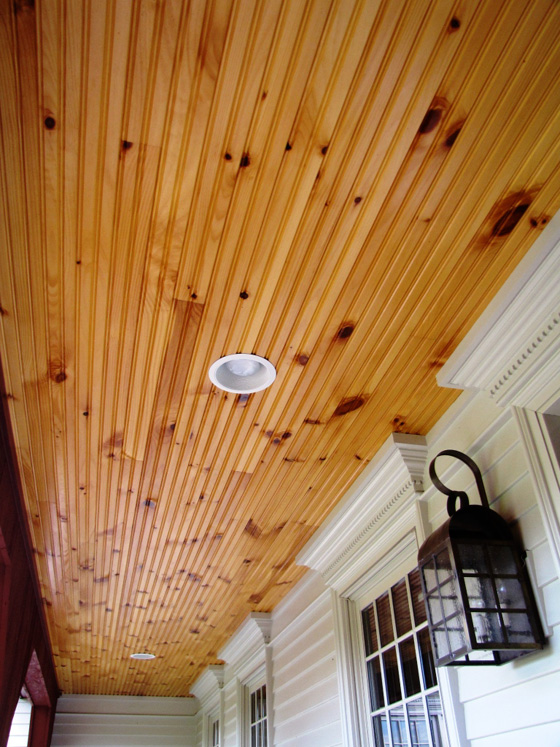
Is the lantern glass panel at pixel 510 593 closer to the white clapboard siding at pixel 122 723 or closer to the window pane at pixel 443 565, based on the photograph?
the window pane at pixel 443 565

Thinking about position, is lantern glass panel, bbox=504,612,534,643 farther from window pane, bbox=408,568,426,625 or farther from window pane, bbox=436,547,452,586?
window pane, bbox=408,568,426,625

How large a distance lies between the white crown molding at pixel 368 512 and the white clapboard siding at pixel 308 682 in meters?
0.41

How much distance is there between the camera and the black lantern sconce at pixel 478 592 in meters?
1.90

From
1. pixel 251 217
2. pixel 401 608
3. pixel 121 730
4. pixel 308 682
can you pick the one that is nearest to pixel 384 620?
pixel 401 608

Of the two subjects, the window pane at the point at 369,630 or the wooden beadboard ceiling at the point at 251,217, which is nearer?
the wooden beadboard ceiling at the point at 251,217

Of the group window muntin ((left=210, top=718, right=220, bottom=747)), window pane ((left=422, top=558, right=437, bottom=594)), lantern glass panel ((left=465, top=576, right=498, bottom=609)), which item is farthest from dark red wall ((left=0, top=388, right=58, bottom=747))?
window muntin ((left=210, top=718, right=220, bottom=747))

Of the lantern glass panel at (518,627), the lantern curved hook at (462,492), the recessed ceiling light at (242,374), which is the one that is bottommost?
the lantern glass panel at (518,627)

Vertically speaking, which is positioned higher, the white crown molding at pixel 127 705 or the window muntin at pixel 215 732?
the white crown molding at pixel 127 705

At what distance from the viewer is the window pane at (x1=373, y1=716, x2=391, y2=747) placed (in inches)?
121

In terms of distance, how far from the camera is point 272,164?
5.38 ft

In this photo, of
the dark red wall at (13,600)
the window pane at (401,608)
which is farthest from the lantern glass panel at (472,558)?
the dark red wall at (13,600)

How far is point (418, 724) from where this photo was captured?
2758 millimetres

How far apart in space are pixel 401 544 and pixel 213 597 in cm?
206

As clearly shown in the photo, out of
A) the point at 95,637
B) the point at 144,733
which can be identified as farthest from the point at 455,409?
the point at 144,733
